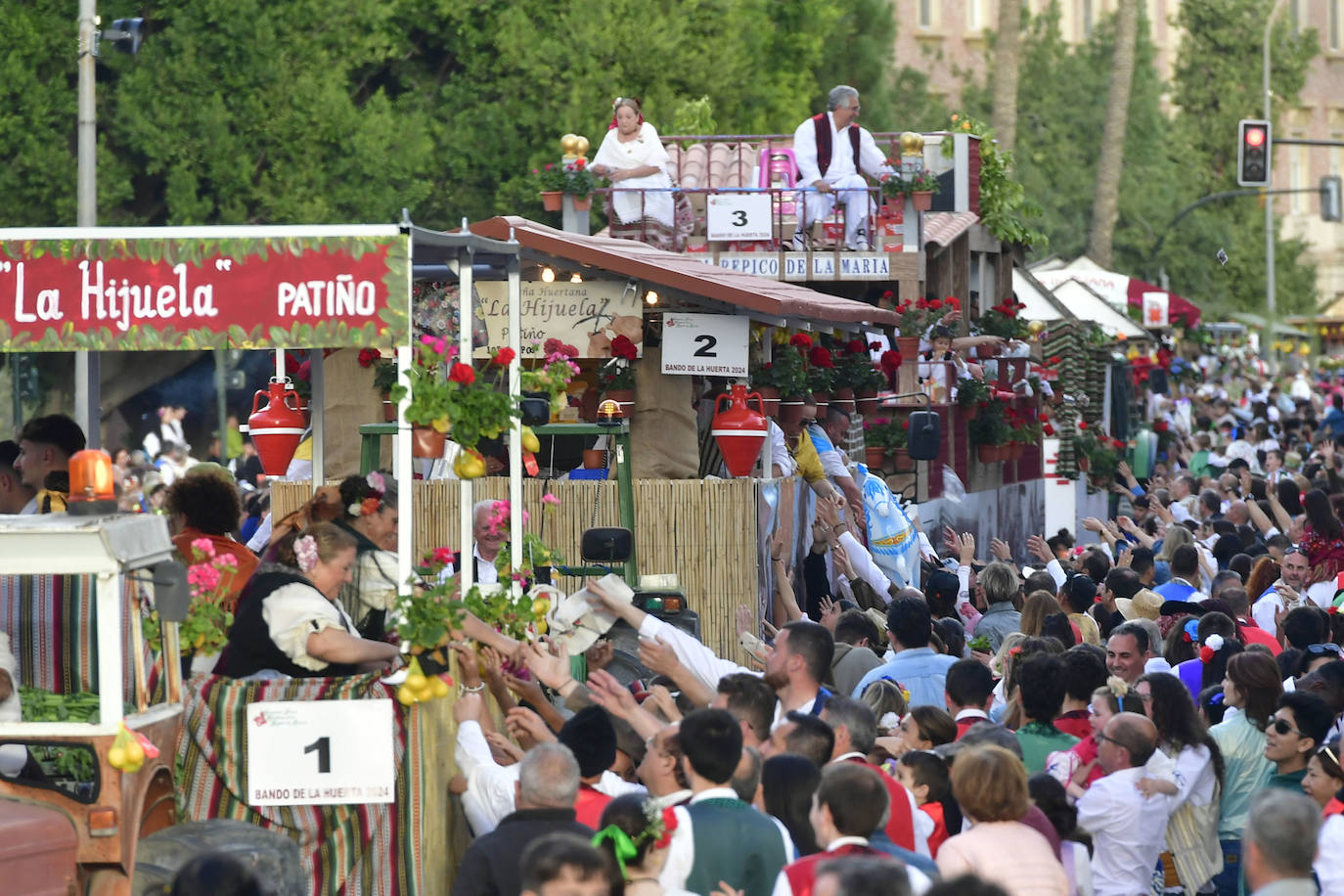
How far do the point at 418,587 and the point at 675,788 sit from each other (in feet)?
5.02

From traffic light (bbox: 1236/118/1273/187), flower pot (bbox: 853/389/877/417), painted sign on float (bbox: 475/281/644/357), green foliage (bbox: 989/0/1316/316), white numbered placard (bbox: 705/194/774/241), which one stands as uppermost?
green foliage (bbox: 989/0/1316/316)

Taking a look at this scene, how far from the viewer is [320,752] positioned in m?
7.62

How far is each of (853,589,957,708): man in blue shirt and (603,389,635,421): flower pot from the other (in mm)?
3433

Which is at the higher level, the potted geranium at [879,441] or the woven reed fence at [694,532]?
the potted geranium at [879,441]

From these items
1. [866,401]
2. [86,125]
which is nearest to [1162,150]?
[86,125]

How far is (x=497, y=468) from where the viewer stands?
1294 centimetres

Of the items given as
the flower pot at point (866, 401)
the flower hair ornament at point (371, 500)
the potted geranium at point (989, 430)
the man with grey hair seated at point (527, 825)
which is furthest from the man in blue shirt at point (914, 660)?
the potted geranium at point (989, 430)

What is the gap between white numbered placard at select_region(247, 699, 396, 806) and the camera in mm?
7570

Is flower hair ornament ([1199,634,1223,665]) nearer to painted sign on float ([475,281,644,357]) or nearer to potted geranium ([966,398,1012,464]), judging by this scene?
painted sign on float ([475,281,644,357])

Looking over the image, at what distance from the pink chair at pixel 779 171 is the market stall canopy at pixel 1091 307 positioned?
34.1 ft

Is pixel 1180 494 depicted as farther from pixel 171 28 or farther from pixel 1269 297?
pixel 1269 297

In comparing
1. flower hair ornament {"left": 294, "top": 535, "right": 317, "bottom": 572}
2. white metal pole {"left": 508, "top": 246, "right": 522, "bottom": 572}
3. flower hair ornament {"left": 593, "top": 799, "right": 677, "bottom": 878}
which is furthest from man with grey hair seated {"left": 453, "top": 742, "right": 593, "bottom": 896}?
white metal pole {"left": 508, "top": 246, "right": 522, "bottom": 572}

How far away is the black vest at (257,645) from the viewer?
7809mm

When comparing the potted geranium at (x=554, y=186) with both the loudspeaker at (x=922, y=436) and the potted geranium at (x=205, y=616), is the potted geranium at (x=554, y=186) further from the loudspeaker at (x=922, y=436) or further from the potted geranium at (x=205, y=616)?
the potted geranium at (x=205, y=616)
